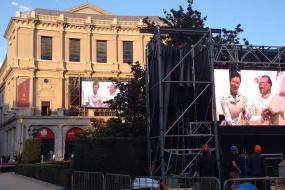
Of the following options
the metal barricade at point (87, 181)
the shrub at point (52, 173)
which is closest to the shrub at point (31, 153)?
the shrub at point (52, 173)

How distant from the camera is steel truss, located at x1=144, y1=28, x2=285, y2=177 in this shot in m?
17.5

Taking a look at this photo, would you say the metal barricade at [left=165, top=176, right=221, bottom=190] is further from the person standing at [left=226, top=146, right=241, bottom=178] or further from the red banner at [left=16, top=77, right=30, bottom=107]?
the red banner at [left=16, top=77, right=30, bottom=107]

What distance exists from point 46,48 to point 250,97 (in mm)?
52048

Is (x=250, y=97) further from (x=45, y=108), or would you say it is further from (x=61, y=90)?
(x=61, y=90)

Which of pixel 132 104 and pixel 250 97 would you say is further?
pixel 132 104

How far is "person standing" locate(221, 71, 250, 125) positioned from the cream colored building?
45738 millimetres

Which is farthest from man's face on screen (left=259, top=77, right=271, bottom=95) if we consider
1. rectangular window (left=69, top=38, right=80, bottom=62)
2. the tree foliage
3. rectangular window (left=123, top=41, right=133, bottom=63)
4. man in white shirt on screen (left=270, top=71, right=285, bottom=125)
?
rectangular window (left=123, top=41, right=133, bottom=63)

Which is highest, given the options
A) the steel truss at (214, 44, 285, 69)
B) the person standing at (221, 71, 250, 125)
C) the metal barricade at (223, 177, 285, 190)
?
the steel truss at (214, 44, 285, 69)

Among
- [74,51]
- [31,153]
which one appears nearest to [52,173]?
[31,153]

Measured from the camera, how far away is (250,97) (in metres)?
20.1

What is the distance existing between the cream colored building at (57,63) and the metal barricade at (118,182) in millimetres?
48028

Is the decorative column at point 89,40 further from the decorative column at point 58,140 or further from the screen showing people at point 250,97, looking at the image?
the screen showing people at point 250,97

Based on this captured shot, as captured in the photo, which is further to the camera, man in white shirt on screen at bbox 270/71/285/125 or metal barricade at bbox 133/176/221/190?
man in white shirt on screen at bbox 270/71/285/125

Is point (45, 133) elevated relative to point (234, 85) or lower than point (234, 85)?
lower
